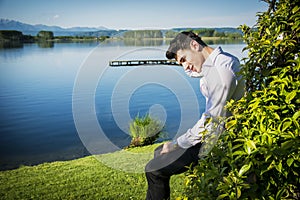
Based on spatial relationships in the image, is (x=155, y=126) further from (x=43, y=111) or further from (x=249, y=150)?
(x=43, y=111)

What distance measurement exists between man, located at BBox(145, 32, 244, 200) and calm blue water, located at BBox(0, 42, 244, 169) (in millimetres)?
197

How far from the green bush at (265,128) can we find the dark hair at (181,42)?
70 cm

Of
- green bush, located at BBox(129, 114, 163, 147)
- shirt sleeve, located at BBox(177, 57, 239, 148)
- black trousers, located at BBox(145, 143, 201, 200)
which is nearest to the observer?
shirt sleeve, located at BBox(177, 57, 239, 148)

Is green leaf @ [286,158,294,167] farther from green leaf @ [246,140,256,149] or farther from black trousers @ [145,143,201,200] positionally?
black trousers @ [145,143,201,200]

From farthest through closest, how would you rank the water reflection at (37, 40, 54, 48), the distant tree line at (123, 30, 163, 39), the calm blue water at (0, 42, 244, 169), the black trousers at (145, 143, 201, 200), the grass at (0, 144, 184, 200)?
the water reflection at (37, 40, 54, 48) < the grass at (0, 144, 184, 200) < the distant tree line at (123, 30, 163, 39) < the calm blue water at (0, 42, 244, 169) < the black trousers at (145, 143, 201, 200)

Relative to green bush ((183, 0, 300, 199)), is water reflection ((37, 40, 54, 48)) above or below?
above

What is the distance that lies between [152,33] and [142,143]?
18.0 ft

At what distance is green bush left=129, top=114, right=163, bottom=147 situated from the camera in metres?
8.12

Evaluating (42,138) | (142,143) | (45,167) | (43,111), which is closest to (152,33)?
(45,167)

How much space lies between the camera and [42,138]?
1402 centimetres

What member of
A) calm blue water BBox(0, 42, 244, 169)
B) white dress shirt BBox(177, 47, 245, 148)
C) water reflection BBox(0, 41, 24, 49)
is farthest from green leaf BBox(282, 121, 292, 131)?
water reflection BBox(0, 41, 24, 49)

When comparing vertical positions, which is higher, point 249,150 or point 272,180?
point 249,150

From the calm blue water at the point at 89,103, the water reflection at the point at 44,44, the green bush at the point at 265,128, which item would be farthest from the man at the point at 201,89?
the water reflection at the point at 44,44

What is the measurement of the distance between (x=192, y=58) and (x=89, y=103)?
→ 5.10 ft
